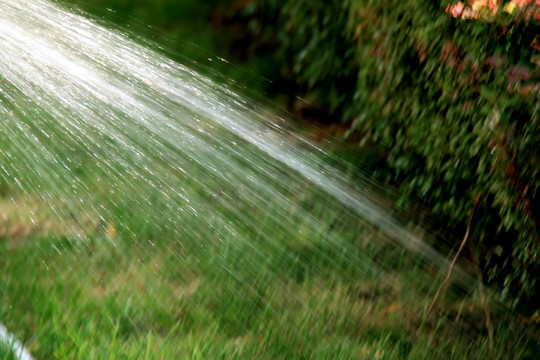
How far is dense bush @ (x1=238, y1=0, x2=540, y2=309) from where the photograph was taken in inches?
114

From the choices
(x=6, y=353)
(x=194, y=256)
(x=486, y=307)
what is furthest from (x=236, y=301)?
(x=486, y=307)

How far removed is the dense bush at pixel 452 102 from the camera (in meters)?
2.90

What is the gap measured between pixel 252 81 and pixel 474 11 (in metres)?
2.06

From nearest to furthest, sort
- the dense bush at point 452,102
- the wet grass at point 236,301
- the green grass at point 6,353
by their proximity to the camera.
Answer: the green grass at point 6,353
the wet grass at point 236,301
the dense bush at point 452,102

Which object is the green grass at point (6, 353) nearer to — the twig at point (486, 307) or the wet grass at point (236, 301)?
the wet grass at point (236, 301)

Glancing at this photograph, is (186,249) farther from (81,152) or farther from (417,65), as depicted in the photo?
(417,65)

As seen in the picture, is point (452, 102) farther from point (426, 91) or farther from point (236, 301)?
point (236, 301)

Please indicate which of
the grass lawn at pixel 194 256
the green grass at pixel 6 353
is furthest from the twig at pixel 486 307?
the green grass at pixel 6 353

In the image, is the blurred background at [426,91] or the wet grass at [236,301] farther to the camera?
the blurred background at [426,91]

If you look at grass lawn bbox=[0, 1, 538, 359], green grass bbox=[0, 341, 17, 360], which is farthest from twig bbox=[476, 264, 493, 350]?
green grass bbox=[0, 341, 17, 360]

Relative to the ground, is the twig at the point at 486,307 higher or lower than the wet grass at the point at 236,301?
higher

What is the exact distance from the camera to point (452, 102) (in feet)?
10.7

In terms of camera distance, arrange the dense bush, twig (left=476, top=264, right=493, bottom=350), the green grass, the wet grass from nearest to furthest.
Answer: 1. the green grass
2. the wet grass
3. the dense bush
4. twig (left=476, top=264, right=493, bottom=350)

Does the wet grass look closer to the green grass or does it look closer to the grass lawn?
the grass lawn
